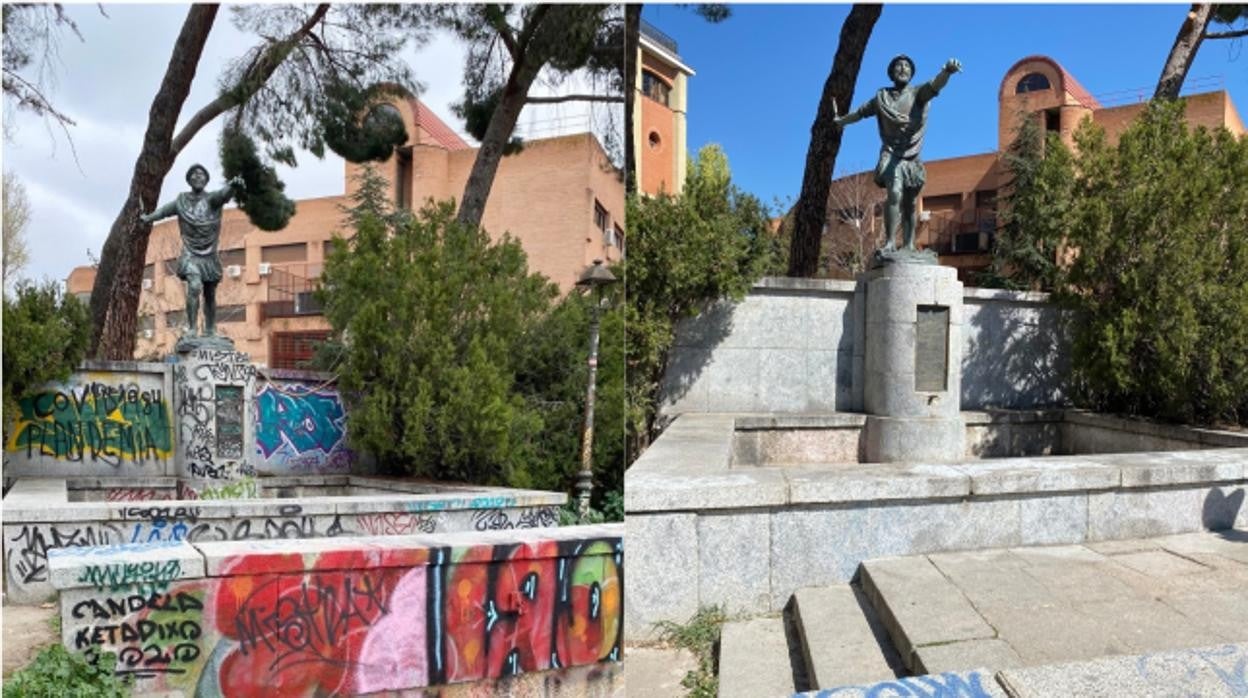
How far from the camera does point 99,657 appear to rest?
2.55m

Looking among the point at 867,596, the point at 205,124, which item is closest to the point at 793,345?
the point at 867,596

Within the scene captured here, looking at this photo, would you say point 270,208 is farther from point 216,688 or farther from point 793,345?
point 793,345

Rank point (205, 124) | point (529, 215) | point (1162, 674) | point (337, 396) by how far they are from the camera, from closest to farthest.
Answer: point (1162, 674) < point (205, 124) < point (529, 215) < point (337, 396)

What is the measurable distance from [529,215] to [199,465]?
2.92 metres

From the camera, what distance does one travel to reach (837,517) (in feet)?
7.70

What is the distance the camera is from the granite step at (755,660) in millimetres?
1801

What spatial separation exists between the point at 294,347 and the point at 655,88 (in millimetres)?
5649

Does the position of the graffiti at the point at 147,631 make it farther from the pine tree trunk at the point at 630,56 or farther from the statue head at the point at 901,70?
the statue head at the point at 901,70

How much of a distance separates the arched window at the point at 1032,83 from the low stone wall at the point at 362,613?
12613mm

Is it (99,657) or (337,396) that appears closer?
(99,657)

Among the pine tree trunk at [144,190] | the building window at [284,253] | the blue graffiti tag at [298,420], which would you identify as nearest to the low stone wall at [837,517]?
the pine tree trunk at [144,190]

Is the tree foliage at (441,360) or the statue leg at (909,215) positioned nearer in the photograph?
the statue leg at (909,215)

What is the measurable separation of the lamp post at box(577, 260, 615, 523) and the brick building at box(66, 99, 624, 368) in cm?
6

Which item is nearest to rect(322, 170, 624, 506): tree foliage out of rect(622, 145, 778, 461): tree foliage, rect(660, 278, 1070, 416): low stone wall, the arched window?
rect(660, 278, 1070, 416): low stone wall
